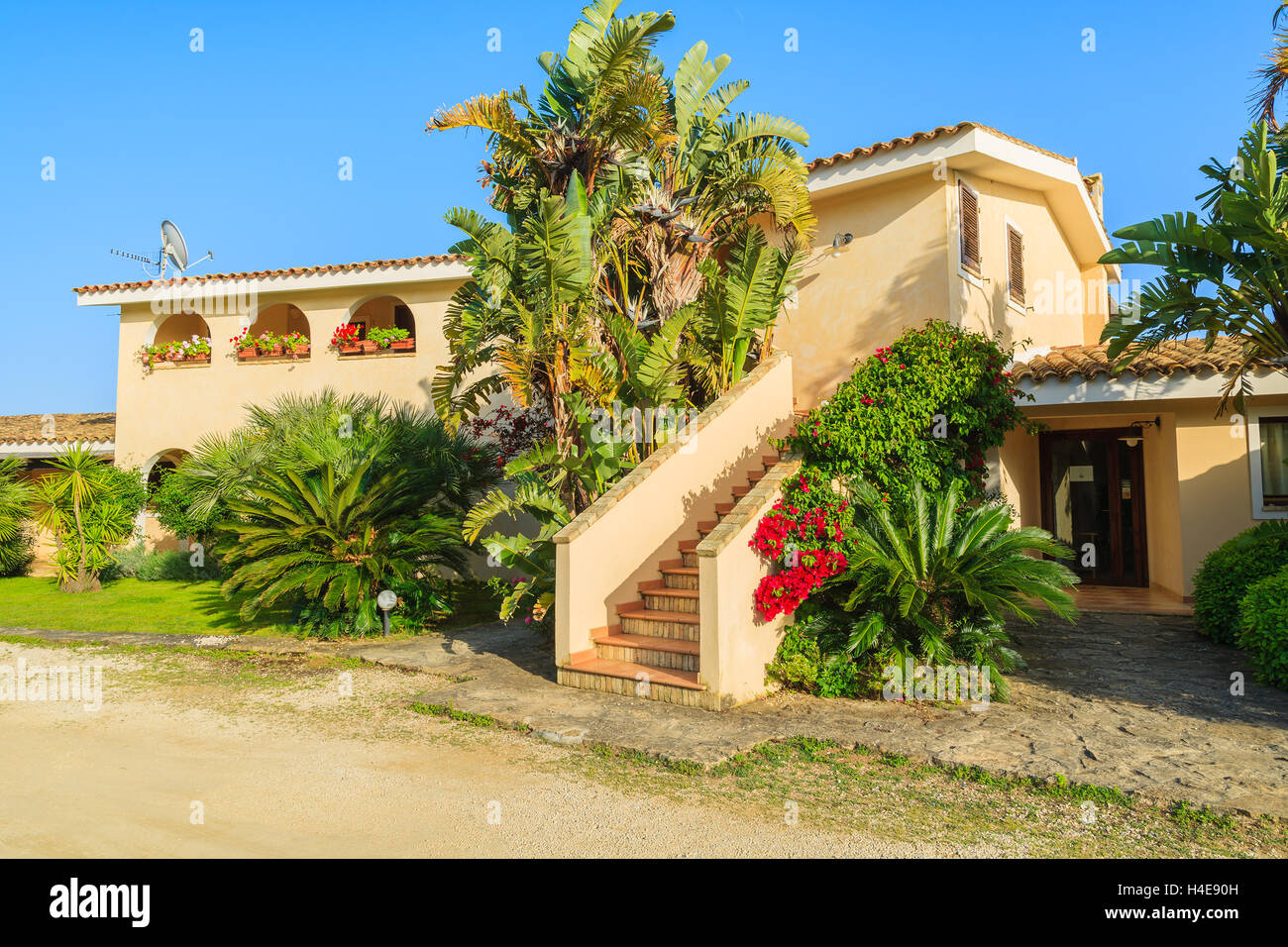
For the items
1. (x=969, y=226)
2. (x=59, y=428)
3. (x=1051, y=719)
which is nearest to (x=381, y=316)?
(x=59, y=428)

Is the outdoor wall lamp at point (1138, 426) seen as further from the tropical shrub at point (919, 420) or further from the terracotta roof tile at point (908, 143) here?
the tropical shrub at point (919, 420)

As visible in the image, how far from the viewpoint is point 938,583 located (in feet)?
24.2

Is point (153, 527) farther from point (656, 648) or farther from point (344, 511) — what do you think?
point (656, 648)

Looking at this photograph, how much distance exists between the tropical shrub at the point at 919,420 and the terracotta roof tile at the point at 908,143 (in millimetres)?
4034

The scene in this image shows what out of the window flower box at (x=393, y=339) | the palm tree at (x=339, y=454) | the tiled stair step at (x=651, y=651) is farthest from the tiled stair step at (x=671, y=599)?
the window flower box at (x=393, y=339)

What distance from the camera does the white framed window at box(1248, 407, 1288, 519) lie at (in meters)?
11.2

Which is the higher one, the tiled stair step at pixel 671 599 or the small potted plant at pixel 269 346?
the small potted plant at pixel 269 346

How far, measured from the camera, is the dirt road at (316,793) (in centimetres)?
443

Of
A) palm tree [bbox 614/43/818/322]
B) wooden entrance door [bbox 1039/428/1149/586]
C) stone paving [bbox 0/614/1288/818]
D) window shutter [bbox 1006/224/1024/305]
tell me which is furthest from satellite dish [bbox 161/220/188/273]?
wooden entrance door [bbox 1039/428/1149/586]

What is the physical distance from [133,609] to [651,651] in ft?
33.6

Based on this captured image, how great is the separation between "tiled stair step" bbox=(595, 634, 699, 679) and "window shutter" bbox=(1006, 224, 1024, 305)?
8278mm

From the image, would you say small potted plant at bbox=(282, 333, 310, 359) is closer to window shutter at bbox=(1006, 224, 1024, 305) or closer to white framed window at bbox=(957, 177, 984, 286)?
white framed window at bbox=(957, 177, 984, 286)

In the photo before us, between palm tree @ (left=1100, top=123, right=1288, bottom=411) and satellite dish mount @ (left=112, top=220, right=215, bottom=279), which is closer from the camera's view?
palm tree @ (left=1100, top=123, right=1288, bottom=411)
